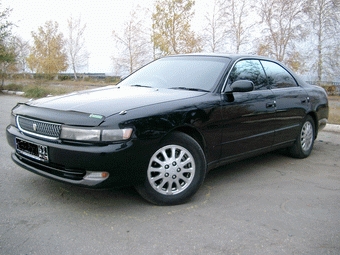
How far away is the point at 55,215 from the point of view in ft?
10.1

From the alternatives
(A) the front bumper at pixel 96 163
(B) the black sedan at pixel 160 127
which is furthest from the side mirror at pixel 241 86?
(A) the front bumper at pixel 96 163

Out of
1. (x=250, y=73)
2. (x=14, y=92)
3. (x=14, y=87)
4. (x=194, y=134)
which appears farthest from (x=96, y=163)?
(x=14, y=87)

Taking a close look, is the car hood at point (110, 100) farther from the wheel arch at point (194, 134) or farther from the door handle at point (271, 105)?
the door handle at point (271, 105)

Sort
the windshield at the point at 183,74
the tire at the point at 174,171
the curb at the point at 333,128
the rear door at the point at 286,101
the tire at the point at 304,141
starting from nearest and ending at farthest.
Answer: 1. the tire at the point at 174,171
2. the windshield at the point at 183,74
3. the rear door at the point at 286,101
4. the tire at the point at 304,141
5. the curb at the point at 333,128

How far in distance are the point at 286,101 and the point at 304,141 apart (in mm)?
892

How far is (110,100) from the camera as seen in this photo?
3.46 metres

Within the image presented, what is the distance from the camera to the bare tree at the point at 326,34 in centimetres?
2431

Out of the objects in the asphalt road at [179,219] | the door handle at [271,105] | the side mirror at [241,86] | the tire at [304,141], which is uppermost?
the side mirror at [241,86]

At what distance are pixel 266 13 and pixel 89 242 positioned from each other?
2322 cm

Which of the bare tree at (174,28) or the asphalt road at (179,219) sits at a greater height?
the bare tree at (174,28)

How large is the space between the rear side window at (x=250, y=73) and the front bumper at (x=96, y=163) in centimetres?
160

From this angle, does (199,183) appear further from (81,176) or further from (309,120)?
(309,120)

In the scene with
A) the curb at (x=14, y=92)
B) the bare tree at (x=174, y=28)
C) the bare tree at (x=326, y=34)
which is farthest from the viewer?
the bare tree at (x=326, y=34)

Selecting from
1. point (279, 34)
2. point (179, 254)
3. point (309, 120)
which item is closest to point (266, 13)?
point (279, 34)
